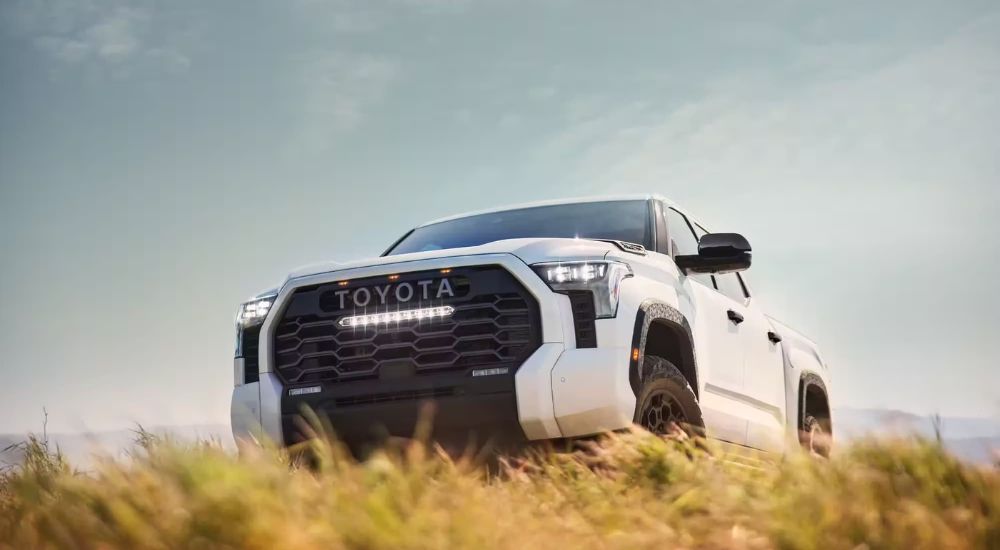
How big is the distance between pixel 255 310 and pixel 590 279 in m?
1.92

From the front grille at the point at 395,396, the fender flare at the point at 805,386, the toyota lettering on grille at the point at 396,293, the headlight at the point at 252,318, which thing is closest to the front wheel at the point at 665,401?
the front grille at the point at 395,396

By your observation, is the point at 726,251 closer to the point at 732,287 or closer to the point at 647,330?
the point at 647,330

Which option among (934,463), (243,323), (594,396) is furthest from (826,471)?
(243,323)

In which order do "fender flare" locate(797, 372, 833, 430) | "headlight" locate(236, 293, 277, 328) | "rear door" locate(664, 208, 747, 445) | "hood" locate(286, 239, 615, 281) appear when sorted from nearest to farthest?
"hood" locate(286, 239, 615, 281), "headlight" locate(236, 293, 277, 328), "rear door" locate(664, 208, 747, 445), "fender flare" locate(797, 372, 833, 430)

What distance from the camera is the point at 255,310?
602cm

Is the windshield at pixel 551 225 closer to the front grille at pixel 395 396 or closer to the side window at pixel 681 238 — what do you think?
the side window at pixel 681 238

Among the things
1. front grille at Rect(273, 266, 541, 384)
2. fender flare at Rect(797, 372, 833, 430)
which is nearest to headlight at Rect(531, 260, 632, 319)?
front grille at Rect(273, 266, 541, 384)

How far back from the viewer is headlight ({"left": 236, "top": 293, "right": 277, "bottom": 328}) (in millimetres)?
5957

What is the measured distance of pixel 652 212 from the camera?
6.75 meters

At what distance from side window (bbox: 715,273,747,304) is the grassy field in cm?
296

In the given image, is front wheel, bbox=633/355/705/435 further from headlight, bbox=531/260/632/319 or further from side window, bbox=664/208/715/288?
side window, bbox=664/208/715/288

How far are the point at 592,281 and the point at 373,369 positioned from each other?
120cm

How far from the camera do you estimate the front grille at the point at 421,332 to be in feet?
17.6

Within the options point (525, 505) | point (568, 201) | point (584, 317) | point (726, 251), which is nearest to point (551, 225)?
point (568, 201)
